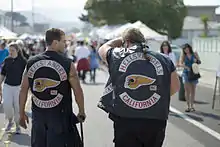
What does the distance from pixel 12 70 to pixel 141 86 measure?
5082 mm

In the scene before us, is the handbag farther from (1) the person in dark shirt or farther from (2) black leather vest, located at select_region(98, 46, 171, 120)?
(2) black leather vest, located at select_region(98, 46, 171, 120)

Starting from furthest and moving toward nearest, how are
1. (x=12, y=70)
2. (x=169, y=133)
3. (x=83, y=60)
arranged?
(x=83, y=60) → (x=169, y=133) → (x=12, y=70)

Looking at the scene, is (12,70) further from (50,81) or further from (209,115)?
(209,115)

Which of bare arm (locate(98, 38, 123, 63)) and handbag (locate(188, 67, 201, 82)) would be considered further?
handbag (locate(188, 67, 201, 82))

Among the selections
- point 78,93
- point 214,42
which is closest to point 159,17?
point 214,42

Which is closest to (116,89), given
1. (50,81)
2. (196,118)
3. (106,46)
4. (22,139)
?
(106,46)

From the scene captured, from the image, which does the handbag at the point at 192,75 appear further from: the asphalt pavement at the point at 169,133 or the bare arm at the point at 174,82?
the bare arm at the point at 174,82

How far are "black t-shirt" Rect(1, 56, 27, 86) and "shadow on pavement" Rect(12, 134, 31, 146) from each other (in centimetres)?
95

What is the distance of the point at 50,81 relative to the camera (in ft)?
17.4

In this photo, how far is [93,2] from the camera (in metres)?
54.4

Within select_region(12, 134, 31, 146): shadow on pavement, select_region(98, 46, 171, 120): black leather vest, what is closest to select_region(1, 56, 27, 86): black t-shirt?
select_region(12, 134, 31, 146): shadow on pavement

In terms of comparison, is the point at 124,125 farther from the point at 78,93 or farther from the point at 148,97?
the point at 78,93

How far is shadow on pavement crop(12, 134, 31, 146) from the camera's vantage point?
8576 mm

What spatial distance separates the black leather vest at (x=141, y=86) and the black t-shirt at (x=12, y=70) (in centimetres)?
490
